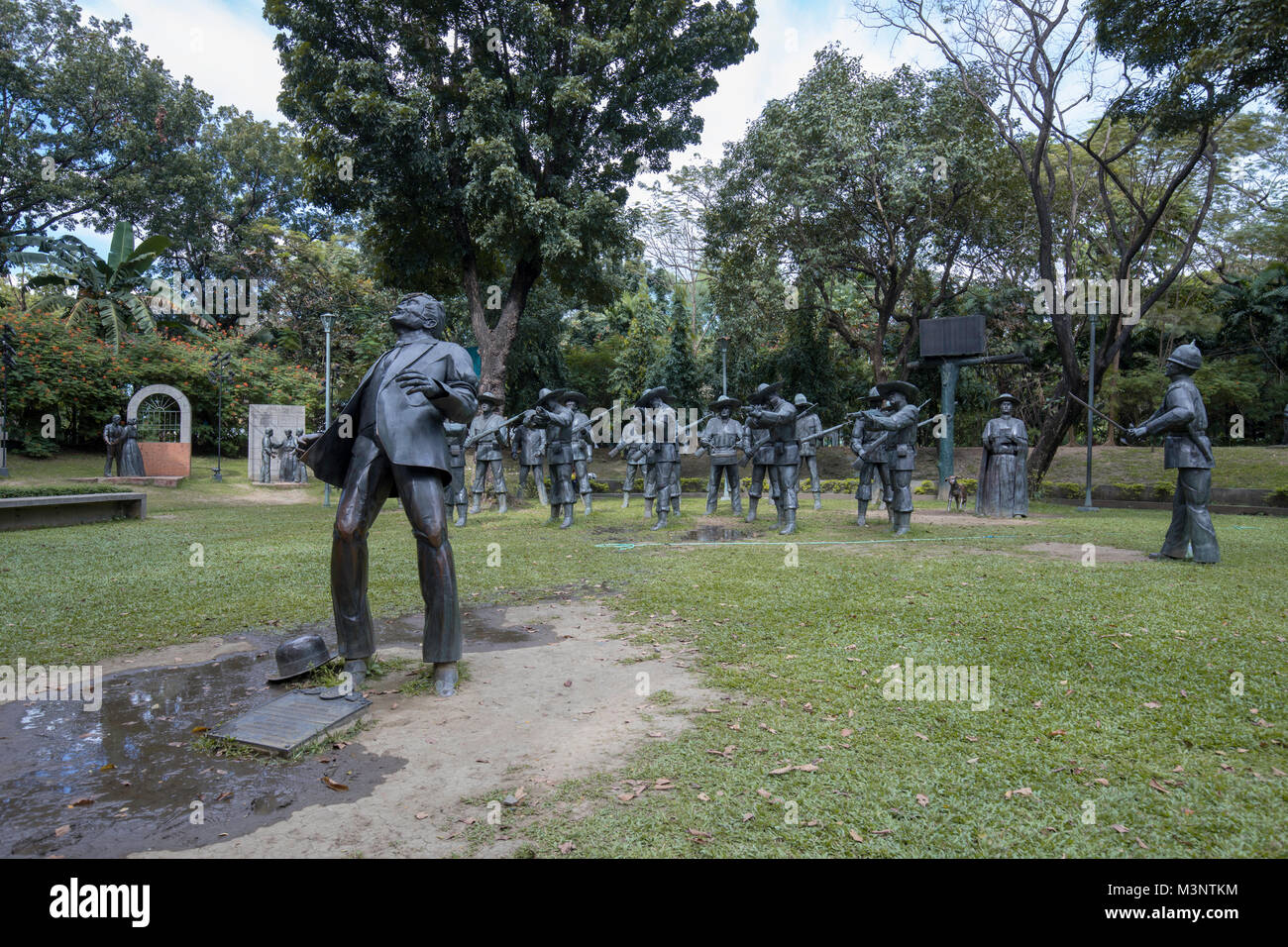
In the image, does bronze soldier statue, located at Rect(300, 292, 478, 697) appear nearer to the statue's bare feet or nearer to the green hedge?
the statue's bare feet

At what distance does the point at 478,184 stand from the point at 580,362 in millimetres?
21139

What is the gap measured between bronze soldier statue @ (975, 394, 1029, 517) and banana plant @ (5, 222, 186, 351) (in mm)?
27188

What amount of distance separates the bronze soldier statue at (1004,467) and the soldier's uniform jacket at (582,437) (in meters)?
7.51

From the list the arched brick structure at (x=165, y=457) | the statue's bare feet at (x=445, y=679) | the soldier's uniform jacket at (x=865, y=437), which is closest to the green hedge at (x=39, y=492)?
the arched brick structure at (x=165, y=457)

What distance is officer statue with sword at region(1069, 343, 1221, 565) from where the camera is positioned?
8.26m

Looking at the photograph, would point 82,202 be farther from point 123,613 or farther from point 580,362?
point 123,613

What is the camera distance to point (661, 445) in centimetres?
1353

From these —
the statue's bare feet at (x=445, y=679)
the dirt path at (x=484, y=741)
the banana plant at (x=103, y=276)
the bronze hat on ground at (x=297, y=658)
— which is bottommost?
the dirt path at (x=484, y=741)

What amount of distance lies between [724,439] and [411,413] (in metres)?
9.91

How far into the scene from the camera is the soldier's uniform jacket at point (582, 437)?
14152 millimetres

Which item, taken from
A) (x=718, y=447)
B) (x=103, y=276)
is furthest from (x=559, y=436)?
(x=103, y=276)

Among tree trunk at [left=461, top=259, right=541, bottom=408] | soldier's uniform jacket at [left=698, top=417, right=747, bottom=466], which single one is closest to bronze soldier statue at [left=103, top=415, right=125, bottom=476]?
tree trunk at [left=461, top=259, right=541, bottom=408]

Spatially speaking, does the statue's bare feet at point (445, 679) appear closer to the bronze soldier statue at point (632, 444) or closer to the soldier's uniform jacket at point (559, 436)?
the soldier's uniform jacket at point (559, 436)

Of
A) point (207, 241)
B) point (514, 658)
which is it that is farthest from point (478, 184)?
Answer: point (207, 241)
